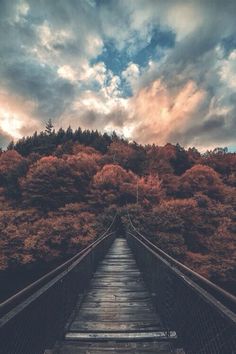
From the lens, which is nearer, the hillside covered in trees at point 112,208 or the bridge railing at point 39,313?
the bridge railing at point 39,313

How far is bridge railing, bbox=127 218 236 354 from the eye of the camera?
240 cm

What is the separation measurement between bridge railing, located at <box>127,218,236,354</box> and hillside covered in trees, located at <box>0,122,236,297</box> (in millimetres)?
21075

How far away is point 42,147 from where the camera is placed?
70750 mm

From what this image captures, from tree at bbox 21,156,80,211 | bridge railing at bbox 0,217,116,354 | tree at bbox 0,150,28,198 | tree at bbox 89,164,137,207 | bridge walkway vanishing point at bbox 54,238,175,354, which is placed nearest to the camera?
bridge railing at bbox 0,217,116,354

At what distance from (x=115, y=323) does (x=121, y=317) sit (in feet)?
0.94

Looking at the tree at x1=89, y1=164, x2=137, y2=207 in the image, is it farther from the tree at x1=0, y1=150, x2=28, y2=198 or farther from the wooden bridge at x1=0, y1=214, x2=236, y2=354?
the wooden bridge at x1=0, y1=214, x2=236, y2=354

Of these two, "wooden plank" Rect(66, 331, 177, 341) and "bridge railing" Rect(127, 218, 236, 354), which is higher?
"bridge railing" Rect(127, 218, 236, 354)

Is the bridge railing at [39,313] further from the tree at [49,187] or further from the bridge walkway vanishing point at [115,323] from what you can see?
the tree at [49,187]

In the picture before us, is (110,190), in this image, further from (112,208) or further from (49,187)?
(49,187)

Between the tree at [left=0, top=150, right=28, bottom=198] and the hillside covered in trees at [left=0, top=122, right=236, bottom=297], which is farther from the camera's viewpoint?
the tree at [left=0, top=150, right=28, bottom=198]

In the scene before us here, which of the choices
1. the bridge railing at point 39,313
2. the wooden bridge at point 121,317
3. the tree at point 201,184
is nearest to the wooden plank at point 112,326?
the wooden bridge at point 121,317

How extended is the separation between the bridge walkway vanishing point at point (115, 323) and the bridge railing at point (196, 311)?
1.00 ft

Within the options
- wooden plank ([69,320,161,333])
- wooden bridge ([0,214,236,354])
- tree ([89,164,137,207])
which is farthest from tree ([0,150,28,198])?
wooden plank ([69,320,161,333])

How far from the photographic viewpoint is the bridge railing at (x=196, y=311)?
240cm
